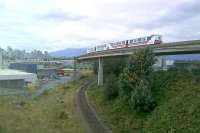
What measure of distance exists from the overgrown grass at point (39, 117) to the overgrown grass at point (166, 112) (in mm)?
5434

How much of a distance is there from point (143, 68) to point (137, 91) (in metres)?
7.17

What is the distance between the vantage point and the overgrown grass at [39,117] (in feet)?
139

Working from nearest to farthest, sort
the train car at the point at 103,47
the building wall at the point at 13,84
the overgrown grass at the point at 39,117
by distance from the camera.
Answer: the overgrown grass at the point at 39,117, the train car at the point at 103,47, the building wall at the point at 13,84

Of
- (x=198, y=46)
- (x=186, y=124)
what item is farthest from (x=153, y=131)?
(x=198, y=46)

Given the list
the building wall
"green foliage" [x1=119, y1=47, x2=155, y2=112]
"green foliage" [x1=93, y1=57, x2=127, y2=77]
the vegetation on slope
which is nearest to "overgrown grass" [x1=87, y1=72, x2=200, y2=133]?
the vegetation on slope

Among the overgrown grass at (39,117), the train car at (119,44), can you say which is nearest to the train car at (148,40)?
the train car at (119,44)

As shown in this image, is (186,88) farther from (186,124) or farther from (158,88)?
(186,124)

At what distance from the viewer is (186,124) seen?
32.9 m

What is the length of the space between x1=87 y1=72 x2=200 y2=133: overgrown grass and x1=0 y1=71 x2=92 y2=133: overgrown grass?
5434 mm

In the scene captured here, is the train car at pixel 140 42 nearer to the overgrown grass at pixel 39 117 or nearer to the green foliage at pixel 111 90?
the green foliage at pixel 111 90

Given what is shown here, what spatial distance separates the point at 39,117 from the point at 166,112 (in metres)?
23.0

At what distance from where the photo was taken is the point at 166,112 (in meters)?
37.7

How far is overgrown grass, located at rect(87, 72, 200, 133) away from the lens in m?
34.0

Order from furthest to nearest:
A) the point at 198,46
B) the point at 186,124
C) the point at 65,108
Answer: the point at 65,108, the point at 198,46, the point at 186,124
